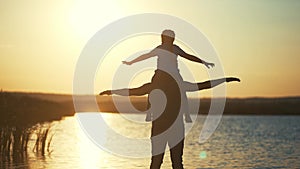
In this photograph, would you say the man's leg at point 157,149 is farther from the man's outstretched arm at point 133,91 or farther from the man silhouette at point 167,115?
the man's outstretched arm at point 133,91

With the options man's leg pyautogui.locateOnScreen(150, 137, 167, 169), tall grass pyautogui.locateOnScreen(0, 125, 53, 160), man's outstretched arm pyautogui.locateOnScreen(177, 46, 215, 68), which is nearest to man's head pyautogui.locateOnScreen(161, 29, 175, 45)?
man's outstretched arm pyautogui.locateOnScreen(177, 46, 215, 68)

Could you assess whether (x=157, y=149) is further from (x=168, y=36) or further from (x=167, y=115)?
(x=168, y=36)

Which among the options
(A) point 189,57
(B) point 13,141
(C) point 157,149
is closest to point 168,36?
(A) point 189,57

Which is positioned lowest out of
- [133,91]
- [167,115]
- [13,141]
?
[13,141]

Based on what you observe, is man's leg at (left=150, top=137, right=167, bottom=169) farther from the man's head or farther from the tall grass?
the tall grass

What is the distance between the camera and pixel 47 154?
3172 centimetres

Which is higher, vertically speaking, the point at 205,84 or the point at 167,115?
the point at 205,84

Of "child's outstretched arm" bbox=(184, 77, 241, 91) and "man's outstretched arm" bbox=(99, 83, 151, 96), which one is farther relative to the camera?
"man's outstretched arm" bbox=(99, 83, 151, 96)

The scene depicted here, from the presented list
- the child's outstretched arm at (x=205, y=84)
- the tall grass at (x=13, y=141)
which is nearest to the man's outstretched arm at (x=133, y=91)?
the child's outstretched arm at (x=205, y=84)

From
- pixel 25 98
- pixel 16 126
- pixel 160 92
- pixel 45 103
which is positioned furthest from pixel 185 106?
pixel 45 103

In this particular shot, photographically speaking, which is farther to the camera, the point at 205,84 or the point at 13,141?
the point at 13,141

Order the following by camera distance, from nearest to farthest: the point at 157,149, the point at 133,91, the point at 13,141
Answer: the point at 157,149 < the point at 133,91 < the point at 13,141

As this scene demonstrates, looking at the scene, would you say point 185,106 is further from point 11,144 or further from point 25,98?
point 25,98

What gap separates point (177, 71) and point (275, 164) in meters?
24.8
